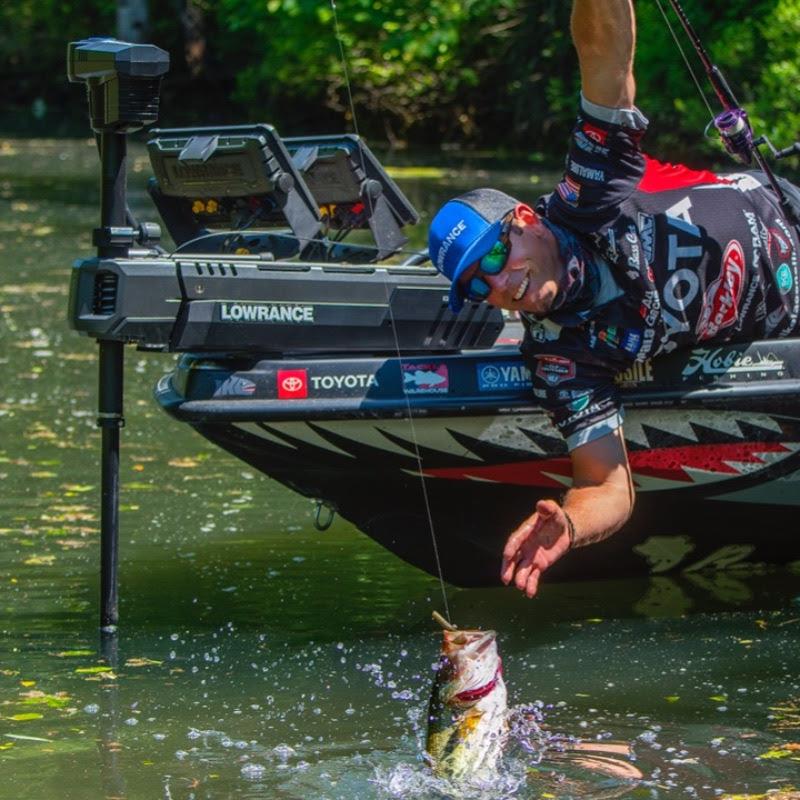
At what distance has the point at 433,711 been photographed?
4270 mm

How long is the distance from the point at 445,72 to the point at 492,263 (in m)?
19.7

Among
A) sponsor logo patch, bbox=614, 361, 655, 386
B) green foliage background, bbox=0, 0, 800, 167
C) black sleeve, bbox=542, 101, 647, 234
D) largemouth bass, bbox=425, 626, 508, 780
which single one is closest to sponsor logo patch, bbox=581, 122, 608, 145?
black sleeve, bbox=542, 101, 647, 234

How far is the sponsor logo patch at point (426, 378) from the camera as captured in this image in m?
5.36

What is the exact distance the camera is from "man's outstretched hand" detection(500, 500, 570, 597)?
4629 millimetres

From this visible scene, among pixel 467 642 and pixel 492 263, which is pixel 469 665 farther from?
pixel 492 263

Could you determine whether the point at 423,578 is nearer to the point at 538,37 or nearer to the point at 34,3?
the point at 538,37

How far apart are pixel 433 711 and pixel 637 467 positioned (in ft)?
5.00

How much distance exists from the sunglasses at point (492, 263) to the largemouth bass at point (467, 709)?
1074 mm

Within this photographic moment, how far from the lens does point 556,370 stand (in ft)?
16.9

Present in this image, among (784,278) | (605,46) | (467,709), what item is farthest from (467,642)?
(784,278)

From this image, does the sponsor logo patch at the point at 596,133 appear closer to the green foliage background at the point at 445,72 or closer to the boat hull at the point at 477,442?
the boat hull at the point at 477,442

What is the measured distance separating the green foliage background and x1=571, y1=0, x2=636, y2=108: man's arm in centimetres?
920

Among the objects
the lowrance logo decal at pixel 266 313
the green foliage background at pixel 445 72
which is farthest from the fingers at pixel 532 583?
the green foliage background at pixel 445 72

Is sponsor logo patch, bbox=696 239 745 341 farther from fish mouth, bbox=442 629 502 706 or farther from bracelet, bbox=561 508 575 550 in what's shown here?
fish mouth, bbox=442 629 502 706
